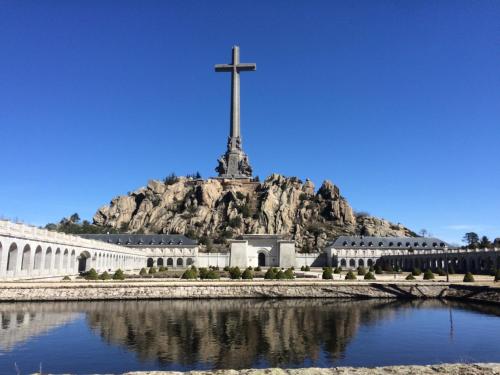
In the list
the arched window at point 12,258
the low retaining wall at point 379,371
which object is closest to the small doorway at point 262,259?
the arched window at point 12,258

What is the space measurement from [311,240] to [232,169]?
3895cm

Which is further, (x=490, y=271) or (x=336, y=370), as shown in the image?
(x=490, y=271)

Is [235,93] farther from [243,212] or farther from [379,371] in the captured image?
[379,371]

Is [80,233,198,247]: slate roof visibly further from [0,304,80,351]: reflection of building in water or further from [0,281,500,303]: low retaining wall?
[0,304,80,351]: reflection of building in water

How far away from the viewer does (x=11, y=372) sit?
1619 cm

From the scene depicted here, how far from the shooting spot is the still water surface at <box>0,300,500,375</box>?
59.7 ft

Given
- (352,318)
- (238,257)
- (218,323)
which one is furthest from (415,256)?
(218,323)

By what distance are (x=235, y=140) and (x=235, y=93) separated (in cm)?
1540

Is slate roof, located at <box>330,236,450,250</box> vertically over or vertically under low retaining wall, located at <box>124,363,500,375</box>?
over

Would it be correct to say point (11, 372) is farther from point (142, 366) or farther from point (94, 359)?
point (142, 366)

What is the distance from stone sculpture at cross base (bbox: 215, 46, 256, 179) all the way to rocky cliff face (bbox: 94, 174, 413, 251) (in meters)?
5.00

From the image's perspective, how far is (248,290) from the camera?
4222 centimetres

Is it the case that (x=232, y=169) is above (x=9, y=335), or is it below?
above

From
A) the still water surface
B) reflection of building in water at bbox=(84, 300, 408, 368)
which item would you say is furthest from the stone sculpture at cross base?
the still water surface
